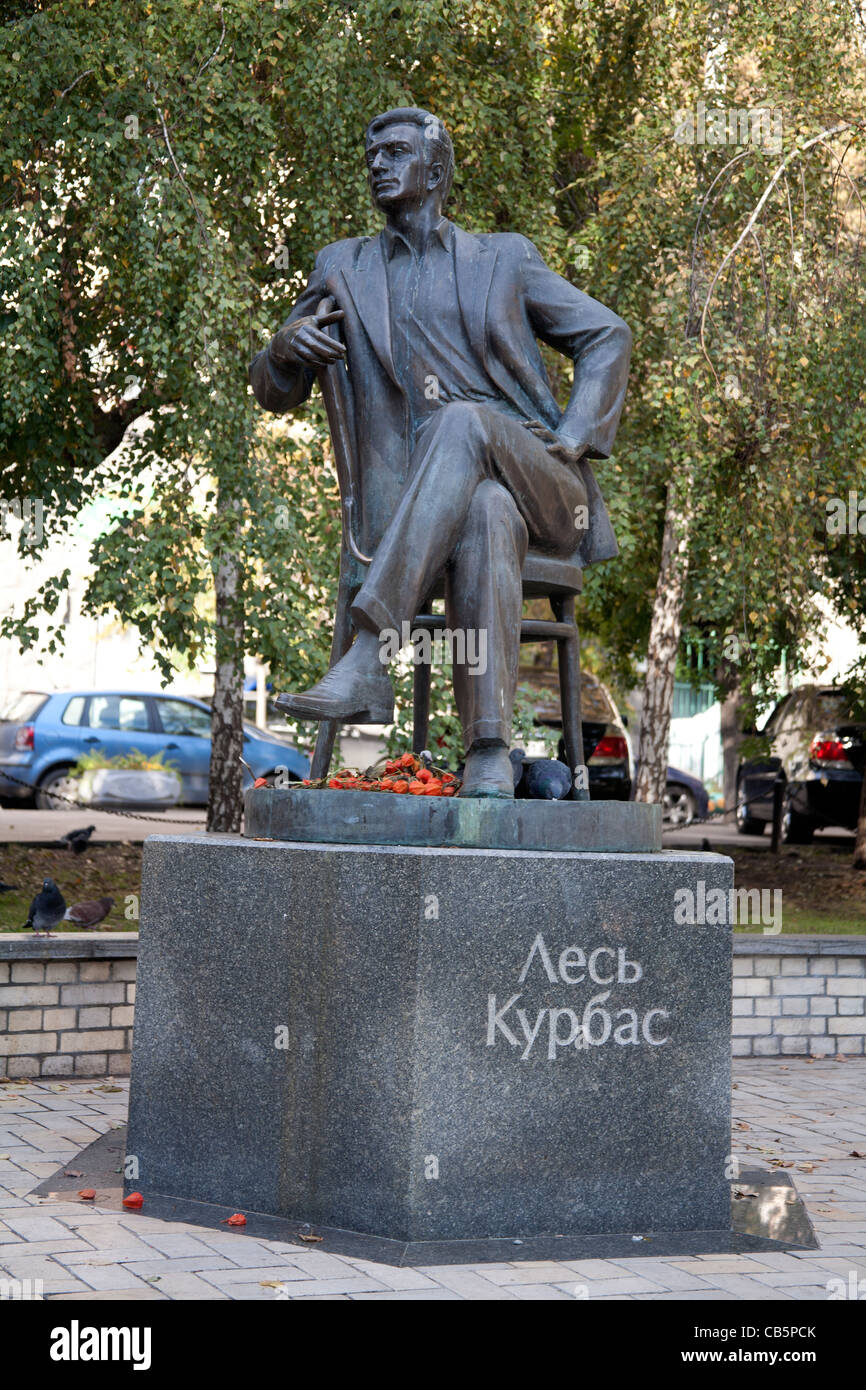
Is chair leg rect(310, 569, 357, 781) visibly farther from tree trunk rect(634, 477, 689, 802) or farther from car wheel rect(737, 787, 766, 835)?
car wheel rect(737, 787, 766, 835)

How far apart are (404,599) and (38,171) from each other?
5157mm

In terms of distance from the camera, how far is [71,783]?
18.5m

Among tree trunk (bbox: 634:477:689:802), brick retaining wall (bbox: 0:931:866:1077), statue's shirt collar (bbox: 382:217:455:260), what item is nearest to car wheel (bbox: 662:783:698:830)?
tree trunk (bbox: 634:477:689:802)

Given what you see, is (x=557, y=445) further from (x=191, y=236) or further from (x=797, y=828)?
(x=797, y=828)

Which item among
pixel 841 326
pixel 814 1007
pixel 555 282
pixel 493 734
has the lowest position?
pixel 814 1007

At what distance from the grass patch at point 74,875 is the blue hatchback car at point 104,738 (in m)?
5.69

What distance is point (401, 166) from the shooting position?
16.6 ft

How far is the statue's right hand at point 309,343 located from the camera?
4961mm

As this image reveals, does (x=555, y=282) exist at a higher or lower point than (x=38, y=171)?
lower

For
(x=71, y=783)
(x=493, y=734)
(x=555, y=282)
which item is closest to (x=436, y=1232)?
(x=493, y=734)

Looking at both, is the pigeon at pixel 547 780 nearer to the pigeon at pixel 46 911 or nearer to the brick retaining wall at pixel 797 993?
the pigeon at pixel 46 911

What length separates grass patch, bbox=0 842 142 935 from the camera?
9188mm

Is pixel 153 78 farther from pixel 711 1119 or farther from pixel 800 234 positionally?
pixel 711 1119

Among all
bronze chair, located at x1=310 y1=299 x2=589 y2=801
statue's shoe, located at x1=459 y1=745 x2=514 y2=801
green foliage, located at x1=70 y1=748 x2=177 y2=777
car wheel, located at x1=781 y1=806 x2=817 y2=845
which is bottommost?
statue's shoe, located at x1=459 y1=745 x2=514 y2=801
